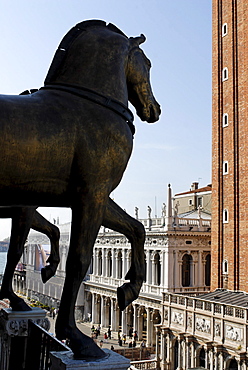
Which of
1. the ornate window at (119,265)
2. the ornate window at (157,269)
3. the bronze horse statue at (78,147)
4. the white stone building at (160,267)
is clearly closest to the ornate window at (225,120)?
the white stone building at (160,267)

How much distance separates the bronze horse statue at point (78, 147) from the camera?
10.3 ft

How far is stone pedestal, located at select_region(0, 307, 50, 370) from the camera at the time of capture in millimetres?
4418

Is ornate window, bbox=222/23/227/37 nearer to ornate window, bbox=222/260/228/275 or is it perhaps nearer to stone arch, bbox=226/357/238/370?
ornate window, bbox=222/260/228/275

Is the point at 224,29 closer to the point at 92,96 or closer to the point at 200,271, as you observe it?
the point at 200,271

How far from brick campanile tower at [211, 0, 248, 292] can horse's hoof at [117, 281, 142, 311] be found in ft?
81.3

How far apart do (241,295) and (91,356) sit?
24027 millimetres

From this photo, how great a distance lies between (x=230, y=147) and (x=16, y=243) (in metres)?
26.0

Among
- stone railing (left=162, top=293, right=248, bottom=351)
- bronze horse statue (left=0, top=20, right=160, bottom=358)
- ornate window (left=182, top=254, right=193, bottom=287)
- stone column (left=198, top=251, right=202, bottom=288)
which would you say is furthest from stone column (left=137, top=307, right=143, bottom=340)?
bronze horse statue (left=0, top=20, right=160, bottom=358)

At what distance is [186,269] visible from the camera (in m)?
35.7

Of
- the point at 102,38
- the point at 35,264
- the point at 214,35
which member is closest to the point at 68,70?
the point at 102,38

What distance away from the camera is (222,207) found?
29.5 metres

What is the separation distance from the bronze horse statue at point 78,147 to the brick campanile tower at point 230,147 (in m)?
25.0

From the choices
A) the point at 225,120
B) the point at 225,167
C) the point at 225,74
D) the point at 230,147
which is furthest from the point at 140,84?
the point at 225,74

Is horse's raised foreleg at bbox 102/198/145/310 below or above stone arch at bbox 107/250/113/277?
above
